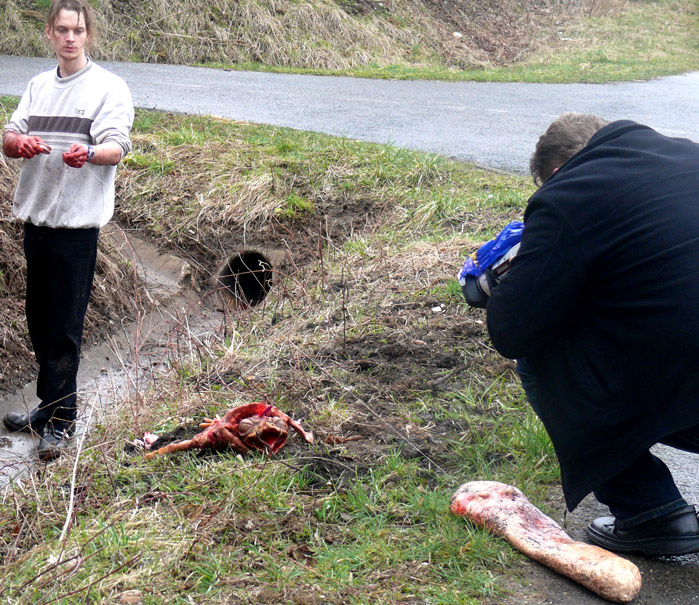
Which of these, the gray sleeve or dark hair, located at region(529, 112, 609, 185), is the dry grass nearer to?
the gray sleeve

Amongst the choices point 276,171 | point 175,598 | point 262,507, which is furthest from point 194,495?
point 276,171

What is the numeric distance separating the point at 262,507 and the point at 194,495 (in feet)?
0.96

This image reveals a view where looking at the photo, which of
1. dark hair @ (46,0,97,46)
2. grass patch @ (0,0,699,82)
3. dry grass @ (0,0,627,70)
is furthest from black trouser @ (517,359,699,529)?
dry grass @ (0,0,627,70)

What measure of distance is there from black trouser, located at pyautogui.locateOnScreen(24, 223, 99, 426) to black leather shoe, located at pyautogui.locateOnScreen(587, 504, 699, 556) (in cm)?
278

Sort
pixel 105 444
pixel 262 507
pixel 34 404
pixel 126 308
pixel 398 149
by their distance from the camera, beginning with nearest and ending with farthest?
pixel 262 507
pixel 105 444
pixel 34 404
pixel 126 308
pixel 398 149

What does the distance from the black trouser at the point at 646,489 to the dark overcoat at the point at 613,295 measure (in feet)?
0.48

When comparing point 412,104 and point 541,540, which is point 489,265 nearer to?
point 541,540

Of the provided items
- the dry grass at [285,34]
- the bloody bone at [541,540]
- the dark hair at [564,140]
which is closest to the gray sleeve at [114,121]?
the dark hair at [564,140]

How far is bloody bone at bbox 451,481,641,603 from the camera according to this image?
7.97 ft

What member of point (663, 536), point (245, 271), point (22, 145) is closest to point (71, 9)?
point (22, 145)

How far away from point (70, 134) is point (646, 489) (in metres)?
2.95

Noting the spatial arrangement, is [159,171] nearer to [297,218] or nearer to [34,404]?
[297,218]

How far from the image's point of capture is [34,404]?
17.3 feet

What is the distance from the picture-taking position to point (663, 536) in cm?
264
